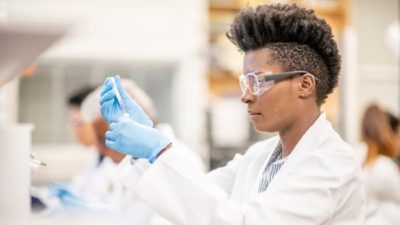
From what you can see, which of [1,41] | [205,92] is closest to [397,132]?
[205,92]

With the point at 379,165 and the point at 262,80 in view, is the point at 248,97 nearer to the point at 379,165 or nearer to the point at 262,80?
the point at 262,80

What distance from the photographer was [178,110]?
4.01 m

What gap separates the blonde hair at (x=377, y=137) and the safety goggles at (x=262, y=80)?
214cm

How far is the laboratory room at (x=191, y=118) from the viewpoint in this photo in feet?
3.64

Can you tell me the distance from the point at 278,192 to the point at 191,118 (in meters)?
2.86

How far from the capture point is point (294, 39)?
127 cm

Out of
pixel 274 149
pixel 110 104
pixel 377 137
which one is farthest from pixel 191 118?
pixel 110 104

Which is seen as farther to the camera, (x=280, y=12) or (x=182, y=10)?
(x=182, y=10)

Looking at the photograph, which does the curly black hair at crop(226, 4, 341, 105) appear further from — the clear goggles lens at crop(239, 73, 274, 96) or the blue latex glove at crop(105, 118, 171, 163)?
the blue latex glove at crop(105, 118, 171, 163)

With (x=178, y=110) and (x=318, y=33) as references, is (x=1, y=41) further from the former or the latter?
(x=178, y=110)

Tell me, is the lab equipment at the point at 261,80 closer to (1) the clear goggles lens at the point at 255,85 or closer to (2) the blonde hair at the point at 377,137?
(1) the clear goggles lens at the point at 255,85

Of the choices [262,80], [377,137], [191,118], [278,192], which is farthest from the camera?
[191,118]

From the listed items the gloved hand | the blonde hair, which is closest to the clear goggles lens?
the gloved hand

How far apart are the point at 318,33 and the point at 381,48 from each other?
12.4 ft
